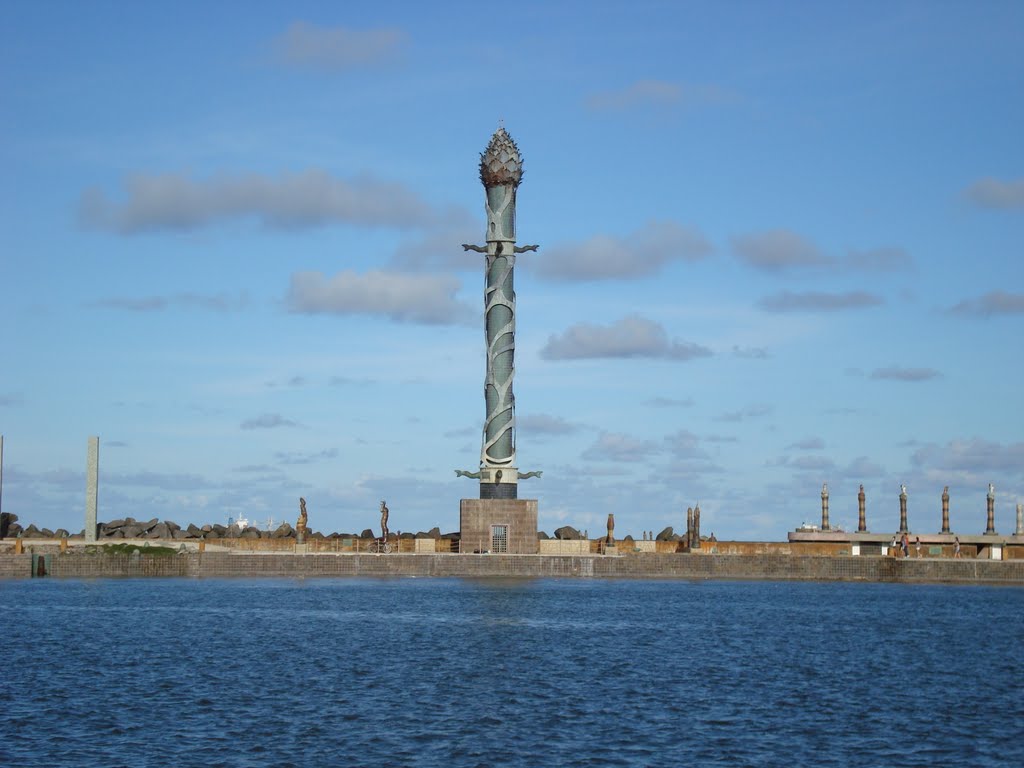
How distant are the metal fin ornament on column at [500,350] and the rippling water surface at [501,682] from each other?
59.4 ft

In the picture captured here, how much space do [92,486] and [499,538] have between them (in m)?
28.6

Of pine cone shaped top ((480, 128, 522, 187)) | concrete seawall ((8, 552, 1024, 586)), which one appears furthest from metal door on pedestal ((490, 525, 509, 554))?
pine cone shaped top ((480, 128, 522, 187))

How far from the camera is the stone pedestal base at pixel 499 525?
88.4 meters

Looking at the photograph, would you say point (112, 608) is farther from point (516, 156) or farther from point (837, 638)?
point (516, 156)

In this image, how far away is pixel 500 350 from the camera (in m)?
89.2

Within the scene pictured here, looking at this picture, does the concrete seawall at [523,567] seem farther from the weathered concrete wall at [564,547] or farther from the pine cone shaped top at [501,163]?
the pine cone shaped top at [501,163]

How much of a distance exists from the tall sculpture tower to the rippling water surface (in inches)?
649

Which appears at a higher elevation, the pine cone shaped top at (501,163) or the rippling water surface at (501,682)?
the pine cone shaped top at (501,163)

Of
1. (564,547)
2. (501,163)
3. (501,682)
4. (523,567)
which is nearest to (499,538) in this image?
(523,567)

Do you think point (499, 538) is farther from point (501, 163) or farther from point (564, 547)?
point (501, 163)

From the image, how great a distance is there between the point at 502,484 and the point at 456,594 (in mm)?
16119

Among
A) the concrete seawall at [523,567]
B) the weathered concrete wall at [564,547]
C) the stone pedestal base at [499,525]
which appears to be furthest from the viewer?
the weathered concrete wall at [564,547]

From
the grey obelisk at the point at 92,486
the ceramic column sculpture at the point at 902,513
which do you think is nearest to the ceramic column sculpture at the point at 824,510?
the ceramic column sculpture at the point at 902,513

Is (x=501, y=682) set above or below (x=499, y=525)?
below
